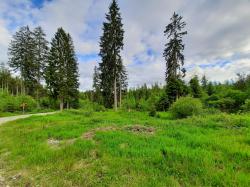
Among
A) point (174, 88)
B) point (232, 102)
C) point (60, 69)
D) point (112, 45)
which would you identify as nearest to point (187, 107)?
point (174, 88)

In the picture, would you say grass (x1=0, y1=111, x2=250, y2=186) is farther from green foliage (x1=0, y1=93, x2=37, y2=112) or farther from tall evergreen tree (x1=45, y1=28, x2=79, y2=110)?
tall evergreen tree (x1=45, y1=28, x2=79, y2=110)

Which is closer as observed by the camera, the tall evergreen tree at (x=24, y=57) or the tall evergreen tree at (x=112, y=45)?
the tall evergreen tree at (x=112, y=45)

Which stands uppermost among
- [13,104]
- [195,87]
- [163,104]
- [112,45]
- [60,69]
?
[112,45]

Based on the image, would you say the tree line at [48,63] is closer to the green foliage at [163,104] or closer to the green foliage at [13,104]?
the green foliage at [13,104]

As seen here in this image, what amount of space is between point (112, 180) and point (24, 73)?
36616 mm

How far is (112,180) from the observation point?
3.92 m

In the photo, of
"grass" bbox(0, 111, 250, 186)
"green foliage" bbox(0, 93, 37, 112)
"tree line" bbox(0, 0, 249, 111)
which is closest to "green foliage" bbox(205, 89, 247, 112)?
"tree line" bbox(0, 0, 249, 111)

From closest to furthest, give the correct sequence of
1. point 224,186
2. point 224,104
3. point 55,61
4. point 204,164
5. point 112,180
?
point 224,186, point 112,180, point 204,164, point 224,104, point 55,61

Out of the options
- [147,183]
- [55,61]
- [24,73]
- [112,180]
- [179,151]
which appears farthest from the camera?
[24,73]

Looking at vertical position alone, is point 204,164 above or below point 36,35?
below

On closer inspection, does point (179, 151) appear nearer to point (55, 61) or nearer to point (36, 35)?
point (55, 61)

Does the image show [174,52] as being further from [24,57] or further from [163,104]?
[24,57]

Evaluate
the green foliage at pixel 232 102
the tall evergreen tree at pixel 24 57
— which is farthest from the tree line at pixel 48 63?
the green foliage at pixel 232 102

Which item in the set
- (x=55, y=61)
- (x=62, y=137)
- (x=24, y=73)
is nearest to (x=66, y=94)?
(x=55, y=61)
